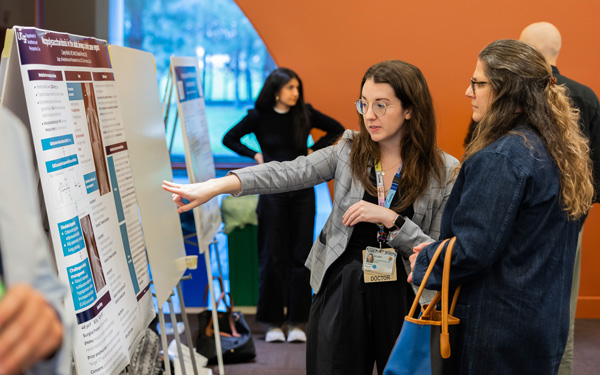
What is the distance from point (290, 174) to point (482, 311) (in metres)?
0.81

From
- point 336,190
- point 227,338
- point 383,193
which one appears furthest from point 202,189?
point 227,338

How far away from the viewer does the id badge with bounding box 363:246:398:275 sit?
1.99 meters

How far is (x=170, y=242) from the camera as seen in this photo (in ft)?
8.33

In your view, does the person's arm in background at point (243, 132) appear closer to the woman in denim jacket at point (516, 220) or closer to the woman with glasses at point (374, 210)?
the woman with glasses at point (374, 210)

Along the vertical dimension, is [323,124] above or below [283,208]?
above

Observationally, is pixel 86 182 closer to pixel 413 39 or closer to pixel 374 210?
pixel 374 210

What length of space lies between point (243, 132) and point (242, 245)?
852mm

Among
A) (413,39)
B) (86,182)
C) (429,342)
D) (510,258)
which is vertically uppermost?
(413,39)

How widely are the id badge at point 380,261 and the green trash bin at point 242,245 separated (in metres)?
2.52

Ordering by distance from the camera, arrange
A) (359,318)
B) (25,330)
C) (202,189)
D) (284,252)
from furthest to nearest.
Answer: (284,252) → (359,318) → (202,189) → (25,330)

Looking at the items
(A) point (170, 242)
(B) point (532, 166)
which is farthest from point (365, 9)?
(B) point (532, 166)

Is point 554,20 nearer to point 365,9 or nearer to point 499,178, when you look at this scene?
point 365,9

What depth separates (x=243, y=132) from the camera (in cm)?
424

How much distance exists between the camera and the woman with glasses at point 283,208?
4070mm
